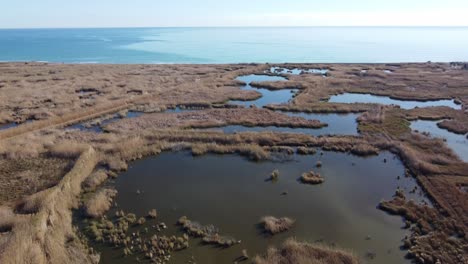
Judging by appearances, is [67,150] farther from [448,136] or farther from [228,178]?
[448,136]

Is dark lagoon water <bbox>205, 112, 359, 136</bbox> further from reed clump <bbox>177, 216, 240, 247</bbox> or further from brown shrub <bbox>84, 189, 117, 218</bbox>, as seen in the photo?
reed clump <bbox>177, 216, 240, 247</bbox>

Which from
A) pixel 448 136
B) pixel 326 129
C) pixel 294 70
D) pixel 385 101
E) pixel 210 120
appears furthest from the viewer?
pixel 294 70

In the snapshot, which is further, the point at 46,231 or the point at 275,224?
the point at 275,224

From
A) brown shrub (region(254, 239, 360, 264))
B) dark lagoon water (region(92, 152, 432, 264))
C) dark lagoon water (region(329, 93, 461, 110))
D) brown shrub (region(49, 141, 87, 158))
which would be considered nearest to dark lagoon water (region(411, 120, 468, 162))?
dark lagoon water (region(92, 152, 432, 264))

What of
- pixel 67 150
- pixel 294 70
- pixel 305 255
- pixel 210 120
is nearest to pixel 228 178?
pixel 305 255

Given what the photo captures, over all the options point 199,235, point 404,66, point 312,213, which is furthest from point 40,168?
point 404,66

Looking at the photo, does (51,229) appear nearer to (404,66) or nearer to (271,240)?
(271,240)
